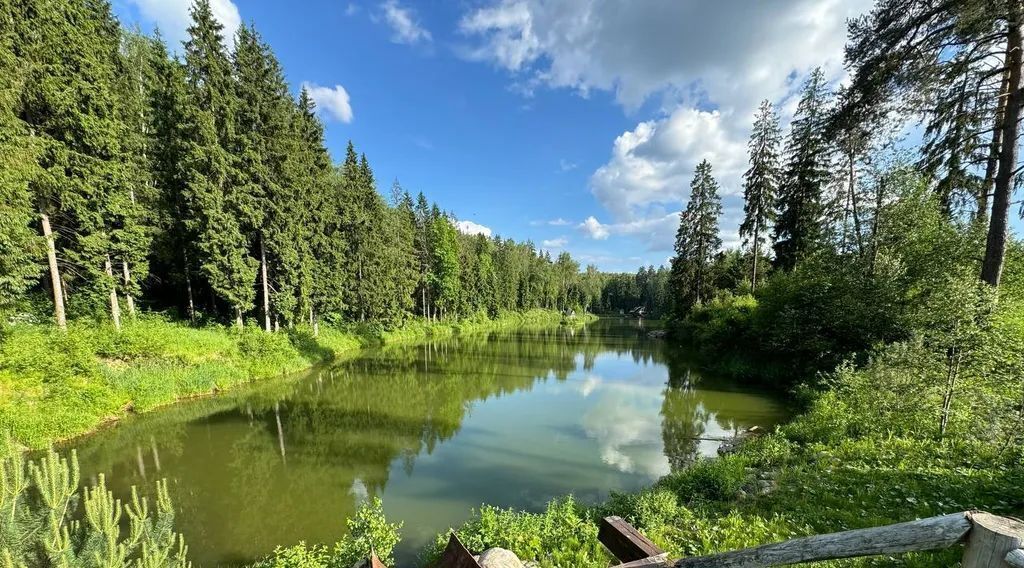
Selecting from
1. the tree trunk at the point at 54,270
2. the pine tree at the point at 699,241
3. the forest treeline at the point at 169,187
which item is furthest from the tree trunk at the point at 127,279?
the pine tree at the point at 699,241

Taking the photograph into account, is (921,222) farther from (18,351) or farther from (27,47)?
(27,47)

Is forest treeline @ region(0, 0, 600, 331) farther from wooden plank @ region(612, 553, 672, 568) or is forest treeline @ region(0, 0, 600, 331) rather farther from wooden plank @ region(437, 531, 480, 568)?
wooden plank @ region(612, 553, 672, 568)

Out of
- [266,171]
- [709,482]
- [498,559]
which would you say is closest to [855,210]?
[709,482]

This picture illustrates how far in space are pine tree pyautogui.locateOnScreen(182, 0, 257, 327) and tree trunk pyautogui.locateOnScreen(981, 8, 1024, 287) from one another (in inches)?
1042

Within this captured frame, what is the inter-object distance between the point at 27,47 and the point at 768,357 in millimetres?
31270

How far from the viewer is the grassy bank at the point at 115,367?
1012cm

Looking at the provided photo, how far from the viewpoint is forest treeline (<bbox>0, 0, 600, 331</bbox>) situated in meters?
12.4

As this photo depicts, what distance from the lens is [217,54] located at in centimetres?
1927

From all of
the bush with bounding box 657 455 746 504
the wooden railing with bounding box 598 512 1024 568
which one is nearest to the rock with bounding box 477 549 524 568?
the wooden railing with bounding box 598 512 1024 568

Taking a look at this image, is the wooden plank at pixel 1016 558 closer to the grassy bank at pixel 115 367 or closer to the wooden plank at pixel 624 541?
the wooden plank at pixel 624 541

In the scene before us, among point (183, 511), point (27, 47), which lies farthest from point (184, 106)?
point (183, 511)

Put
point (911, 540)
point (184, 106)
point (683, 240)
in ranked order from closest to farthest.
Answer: point (911, 540), point (184, 106), point (683, 240)

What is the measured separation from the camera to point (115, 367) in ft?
44.4

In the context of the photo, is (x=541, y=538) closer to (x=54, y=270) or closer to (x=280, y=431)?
(x=280, y=431)
